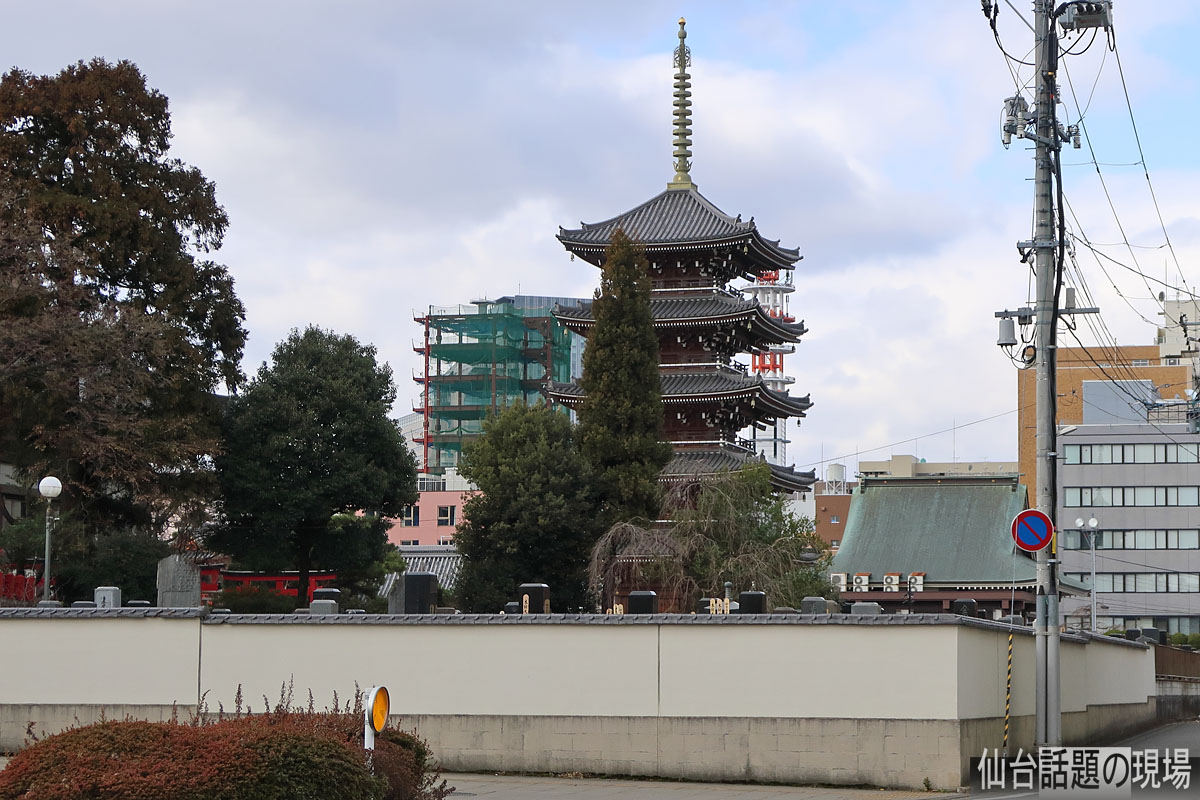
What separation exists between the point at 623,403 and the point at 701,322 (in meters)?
6.31

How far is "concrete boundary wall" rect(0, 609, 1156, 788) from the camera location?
2231cm

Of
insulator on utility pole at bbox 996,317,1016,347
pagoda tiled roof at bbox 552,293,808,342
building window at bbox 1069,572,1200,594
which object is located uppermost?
pagoda tiled roof at bbox 552,293,808,342

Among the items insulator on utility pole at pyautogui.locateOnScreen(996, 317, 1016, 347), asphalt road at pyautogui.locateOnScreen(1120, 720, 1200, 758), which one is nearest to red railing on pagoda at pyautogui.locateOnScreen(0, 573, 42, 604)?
insulator on utility pole at pyautogui.locateOnScreen(996, 317, 1016, 347)

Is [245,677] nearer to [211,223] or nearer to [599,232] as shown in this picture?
[211,223]

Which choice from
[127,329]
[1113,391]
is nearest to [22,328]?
[127,329]

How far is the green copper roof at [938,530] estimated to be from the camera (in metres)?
77.1

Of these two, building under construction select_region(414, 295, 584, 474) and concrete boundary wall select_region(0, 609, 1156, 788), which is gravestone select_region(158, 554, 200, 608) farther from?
building under construction select_region(414, 295, 584, 474)

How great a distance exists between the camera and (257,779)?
12.4 m

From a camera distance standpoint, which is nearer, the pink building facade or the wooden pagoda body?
the wooden pagoda body

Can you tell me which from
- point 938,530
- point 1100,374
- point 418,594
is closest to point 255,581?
point 418,594

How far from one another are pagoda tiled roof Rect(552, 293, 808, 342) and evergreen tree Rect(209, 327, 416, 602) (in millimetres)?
8858

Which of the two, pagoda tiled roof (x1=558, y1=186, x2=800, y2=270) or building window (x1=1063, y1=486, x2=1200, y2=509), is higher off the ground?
pagoda tiled roof (x1=558, y1=186, x2=800, y2=270)

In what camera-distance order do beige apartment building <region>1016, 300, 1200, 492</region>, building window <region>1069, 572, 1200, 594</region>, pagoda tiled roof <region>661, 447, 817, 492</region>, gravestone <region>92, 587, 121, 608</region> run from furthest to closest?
beige apartment building <region>1016, 300, 1200, 492</region>
building window <region>1069, 572, 1200, 594</region>
pagoda tiled roof <region>661, 447, 817, 492</region>
gravestone <region>92, 587, 121, 608</region>

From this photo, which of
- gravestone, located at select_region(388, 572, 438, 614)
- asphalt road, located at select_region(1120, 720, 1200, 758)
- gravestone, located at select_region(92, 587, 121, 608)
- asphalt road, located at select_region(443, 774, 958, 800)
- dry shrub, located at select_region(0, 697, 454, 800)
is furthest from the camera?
asphalt road, located at select_region(1120, 720, 1200, 758)
